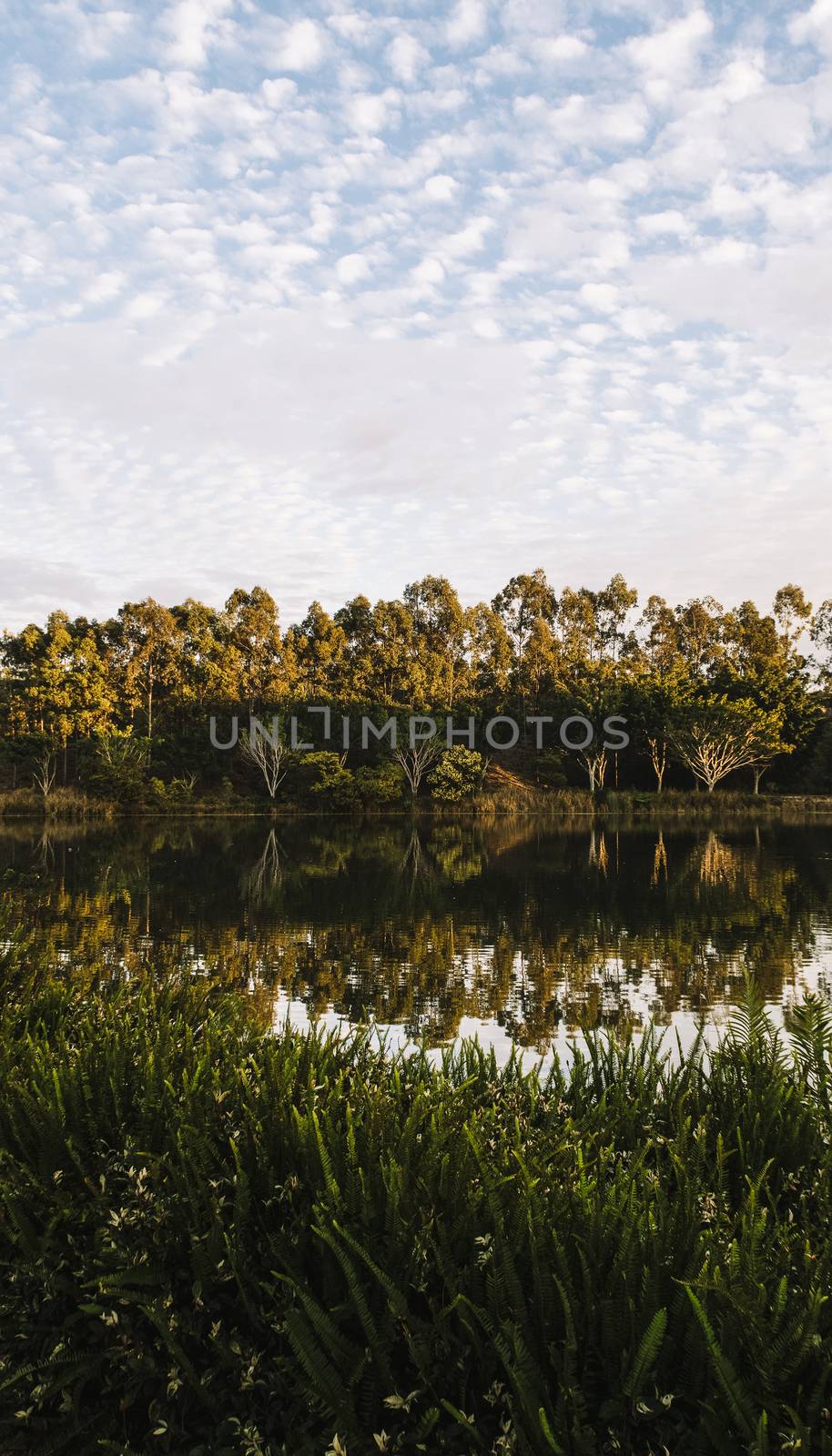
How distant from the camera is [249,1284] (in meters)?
2.64

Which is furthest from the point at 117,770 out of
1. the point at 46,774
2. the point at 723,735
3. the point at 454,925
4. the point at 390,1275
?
the point at 390,1275

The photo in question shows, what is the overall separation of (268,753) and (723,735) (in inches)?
955

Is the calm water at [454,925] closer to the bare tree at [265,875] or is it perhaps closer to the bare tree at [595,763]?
the bare tree at [265,875]

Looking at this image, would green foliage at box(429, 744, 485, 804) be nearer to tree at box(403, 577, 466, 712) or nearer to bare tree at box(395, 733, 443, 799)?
bare tree at box(395, 733, 443, 799)

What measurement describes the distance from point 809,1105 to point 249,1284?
2224mm

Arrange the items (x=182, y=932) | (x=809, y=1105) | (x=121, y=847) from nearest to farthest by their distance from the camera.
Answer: (x=809, y=1105) < (x=182, y=932) < (x=121, y=847)

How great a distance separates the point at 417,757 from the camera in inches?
1902

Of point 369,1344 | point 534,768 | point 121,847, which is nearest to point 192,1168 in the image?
point 369,1344

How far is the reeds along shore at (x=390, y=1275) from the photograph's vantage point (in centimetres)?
206

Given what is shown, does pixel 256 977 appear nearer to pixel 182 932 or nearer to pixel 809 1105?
pixel 182 932

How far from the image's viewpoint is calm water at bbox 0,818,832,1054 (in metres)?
8.93

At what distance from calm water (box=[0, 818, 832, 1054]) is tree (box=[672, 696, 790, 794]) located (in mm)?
20948

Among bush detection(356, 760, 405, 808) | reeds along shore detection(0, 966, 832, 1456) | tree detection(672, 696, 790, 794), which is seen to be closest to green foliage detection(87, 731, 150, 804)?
bush detection(356, 760, 405, 808)

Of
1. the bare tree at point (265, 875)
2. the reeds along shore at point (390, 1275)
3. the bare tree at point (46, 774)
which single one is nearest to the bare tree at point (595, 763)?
the bare tree at point (265, 875)
